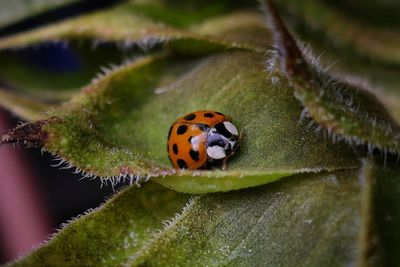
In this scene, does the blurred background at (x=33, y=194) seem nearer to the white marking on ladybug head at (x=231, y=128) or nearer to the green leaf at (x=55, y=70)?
the green leaf at (x=55, y=70)

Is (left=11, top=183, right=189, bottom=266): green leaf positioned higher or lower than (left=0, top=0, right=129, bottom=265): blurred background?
higher

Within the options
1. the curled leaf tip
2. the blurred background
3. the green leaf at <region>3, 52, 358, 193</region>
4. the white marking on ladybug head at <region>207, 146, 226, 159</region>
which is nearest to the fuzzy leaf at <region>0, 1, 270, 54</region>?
the green leaf at <region>3, 52, 358, 193</region>

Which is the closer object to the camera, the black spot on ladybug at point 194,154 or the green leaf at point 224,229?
the green leaf at point 224,229

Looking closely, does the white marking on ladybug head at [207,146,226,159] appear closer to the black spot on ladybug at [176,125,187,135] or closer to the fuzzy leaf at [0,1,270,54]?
the black spot on ladybug at [176,125,187,135]

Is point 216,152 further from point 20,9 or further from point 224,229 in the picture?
point 20,9

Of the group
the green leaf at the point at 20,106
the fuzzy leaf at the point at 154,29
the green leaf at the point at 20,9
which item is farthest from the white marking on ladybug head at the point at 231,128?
the green leaf at the point at 20,9

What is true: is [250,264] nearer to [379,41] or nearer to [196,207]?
[196,207]
